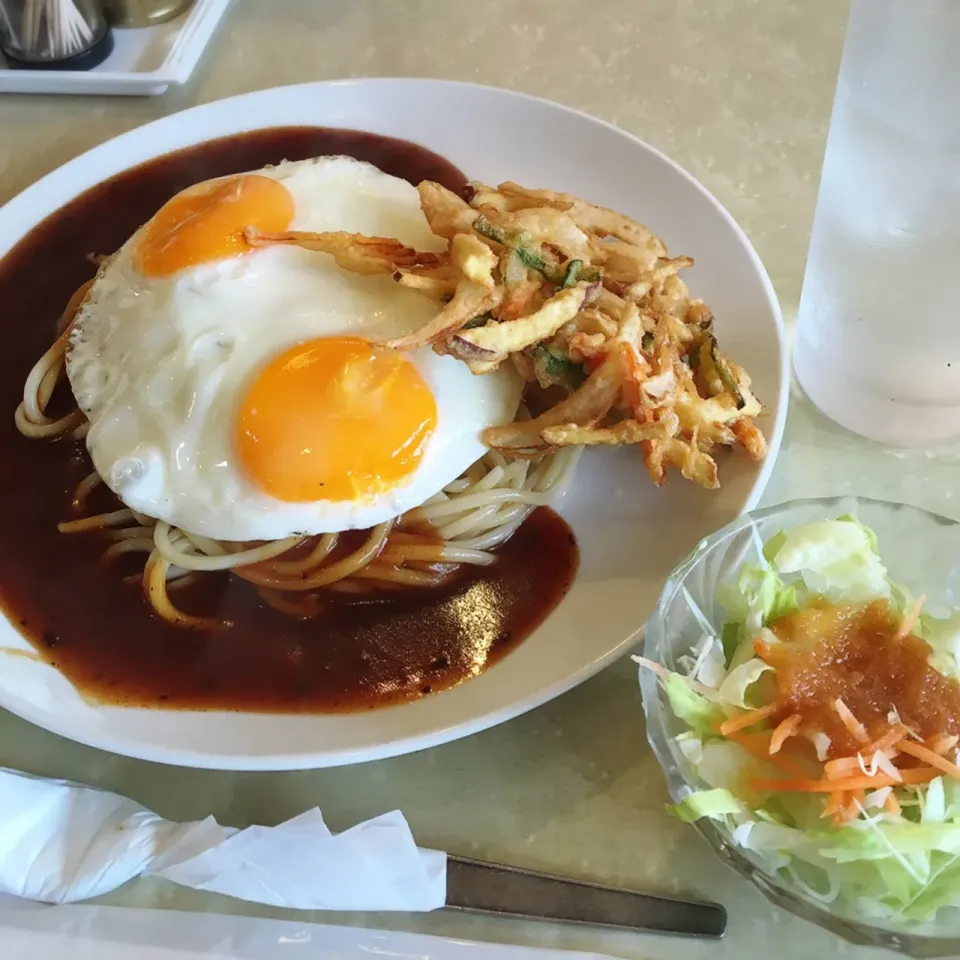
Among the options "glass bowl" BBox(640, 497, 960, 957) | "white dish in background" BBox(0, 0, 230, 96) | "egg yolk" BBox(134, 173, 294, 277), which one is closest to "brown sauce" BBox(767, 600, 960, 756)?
"glass bowl" BBox(640, 497, 960, 957)

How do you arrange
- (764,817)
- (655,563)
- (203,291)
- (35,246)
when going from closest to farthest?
(764,817)
(655,563)
(203,291)
(35,246)

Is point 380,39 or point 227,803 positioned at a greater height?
point 380,39

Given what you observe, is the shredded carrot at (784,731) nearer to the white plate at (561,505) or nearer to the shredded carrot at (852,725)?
the shredded carrot at (852,725)

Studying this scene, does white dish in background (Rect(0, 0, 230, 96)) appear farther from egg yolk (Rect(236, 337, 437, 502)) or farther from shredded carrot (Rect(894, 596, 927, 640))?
shredded carrot (Rect(894, 596, 927, 640))

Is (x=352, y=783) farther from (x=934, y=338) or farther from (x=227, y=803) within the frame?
(x=934, y=338)

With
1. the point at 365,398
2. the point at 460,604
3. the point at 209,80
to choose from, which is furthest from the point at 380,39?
the point at 460,604

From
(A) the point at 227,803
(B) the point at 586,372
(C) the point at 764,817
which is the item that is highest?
(B) the point at 586,372

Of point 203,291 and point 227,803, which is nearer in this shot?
point 227,803
